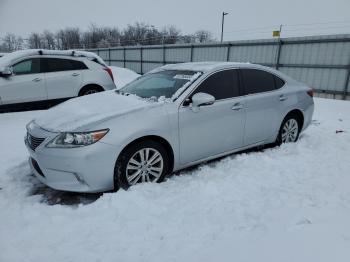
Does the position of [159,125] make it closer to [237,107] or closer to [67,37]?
[237,107]

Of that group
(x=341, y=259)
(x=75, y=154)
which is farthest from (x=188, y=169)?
(x=341, y=259)

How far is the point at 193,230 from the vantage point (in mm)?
2627

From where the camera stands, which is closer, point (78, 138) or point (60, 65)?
point (78, 138)

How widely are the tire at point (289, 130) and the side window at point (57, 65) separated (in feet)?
18.5

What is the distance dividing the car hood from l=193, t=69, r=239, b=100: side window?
0.80 meters

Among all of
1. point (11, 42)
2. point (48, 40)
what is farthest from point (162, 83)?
point (11, 42)

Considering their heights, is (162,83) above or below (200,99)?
above

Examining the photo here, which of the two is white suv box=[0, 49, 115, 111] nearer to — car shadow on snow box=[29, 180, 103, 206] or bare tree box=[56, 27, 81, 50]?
car shadow on snow box=[29, 180, 103, 206]

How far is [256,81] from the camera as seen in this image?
4551mm

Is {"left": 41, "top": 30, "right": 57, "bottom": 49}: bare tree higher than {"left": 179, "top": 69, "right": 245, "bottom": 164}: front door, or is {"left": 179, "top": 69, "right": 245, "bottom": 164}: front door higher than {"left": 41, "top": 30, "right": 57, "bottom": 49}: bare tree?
{"left": 41, "top": 30, "right": 57, "bottom": 49}: bare tree

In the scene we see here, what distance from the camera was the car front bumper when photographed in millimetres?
2967

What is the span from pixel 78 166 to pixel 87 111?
0.80 metres

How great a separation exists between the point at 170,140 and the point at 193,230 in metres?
1.20

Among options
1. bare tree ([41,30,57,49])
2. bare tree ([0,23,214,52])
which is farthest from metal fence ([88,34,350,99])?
bare tree ([41,30,57,49])
